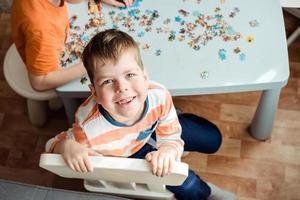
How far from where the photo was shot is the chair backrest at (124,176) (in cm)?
98

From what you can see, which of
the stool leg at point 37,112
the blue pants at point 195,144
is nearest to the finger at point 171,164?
the blue pants at point 195,144

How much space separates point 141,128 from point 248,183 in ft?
2.12

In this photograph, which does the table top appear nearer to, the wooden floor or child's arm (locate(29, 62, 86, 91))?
child's arm (locate(29, 62, 86, 91))

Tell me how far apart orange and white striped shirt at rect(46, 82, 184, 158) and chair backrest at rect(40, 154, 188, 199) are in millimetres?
85

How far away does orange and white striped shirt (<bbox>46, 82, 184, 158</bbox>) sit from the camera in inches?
45.0

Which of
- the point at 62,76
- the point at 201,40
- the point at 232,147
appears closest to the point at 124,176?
the point at 62,76

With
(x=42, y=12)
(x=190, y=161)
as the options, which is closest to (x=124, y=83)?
(x=42, y=12)

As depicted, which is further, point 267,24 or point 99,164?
point 267,24

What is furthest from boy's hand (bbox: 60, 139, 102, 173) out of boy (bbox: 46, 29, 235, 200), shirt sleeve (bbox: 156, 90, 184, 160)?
shirt sleeve (bbox: 156, 90, 184, 160)

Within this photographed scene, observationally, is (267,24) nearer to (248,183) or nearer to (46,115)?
(248,183)

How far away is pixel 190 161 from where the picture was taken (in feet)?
5.73

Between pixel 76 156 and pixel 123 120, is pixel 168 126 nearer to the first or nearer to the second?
pixel 123 120

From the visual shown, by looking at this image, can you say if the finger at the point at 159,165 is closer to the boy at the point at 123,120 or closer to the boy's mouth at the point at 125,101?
the boy at the point at 123,120

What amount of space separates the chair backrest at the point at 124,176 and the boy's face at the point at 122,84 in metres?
0.13
